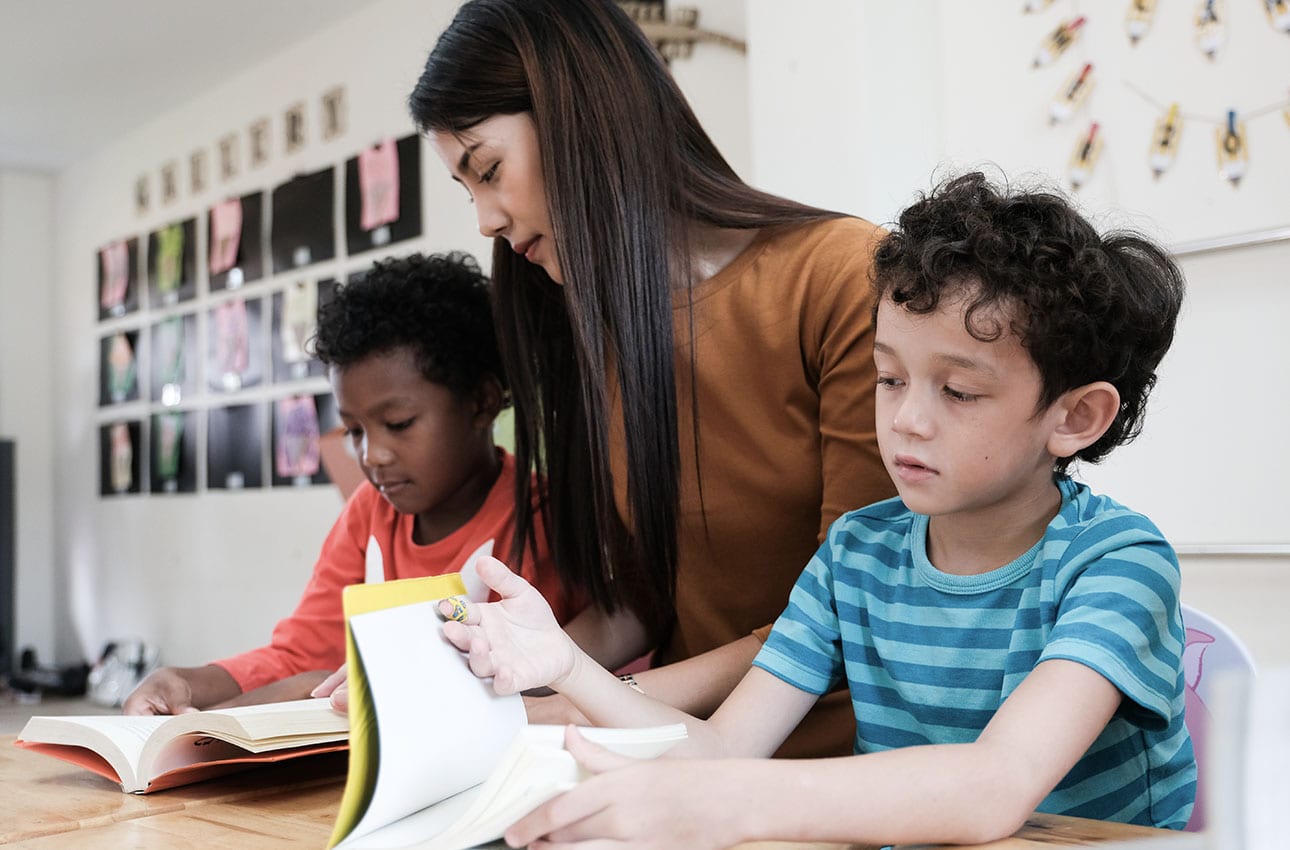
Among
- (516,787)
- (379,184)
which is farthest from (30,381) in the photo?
(516,787)

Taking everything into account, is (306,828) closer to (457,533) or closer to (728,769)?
(728,769)

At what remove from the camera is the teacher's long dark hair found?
940 millimetres

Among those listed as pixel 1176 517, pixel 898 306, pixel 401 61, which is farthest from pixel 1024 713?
pixel 401 61

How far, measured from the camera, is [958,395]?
0.72m

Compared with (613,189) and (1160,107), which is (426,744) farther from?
(1160,107)

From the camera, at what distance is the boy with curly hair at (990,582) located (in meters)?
0.62

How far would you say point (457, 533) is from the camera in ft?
4.26

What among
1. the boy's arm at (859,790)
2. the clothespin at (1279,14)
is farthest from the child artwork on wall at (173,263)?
the boy's arm at (859,790)

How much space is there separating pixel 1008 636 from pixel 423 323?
79 cm

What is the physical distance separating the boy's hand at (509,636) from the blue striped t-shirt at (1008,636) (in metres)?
0.17

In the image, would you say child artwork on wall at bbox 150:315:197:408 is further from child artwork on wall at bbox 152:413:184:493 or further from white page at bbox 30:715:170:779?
white page at bbox 30:715:170:779

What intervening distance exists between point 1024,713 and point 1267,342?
1331 millimetres

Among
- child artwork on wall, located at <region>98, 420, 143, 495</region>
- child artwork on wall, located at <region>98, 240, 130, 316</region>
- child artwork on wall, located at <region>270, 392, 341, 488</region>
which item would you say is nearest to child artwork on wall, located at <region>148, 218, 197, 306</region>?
child artwork on wall, located at <region>98, 240, 130, 316</region>

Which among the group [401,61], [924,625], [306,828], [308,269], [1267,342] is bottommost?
[306,828]
